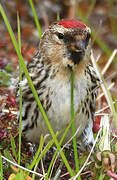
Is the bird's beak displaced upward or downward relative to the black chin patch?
upward

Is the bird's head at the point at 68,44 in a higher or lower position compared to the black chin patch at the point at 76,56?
higher

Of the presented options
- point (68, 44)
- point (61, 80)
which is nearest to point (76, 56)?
point (68, 44)

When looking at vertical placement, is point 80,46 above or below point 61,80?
above

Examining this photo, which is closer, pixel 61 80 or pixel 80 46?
pixel 80 46

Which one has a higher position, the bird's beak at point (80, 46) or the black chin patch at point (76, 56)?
the bird's beak at point (80, 46)

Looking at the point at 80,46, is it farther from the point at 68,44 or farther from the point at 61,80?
the point at 61,80

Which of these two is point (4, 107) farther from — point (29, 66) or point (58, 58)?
point (58, 58)
